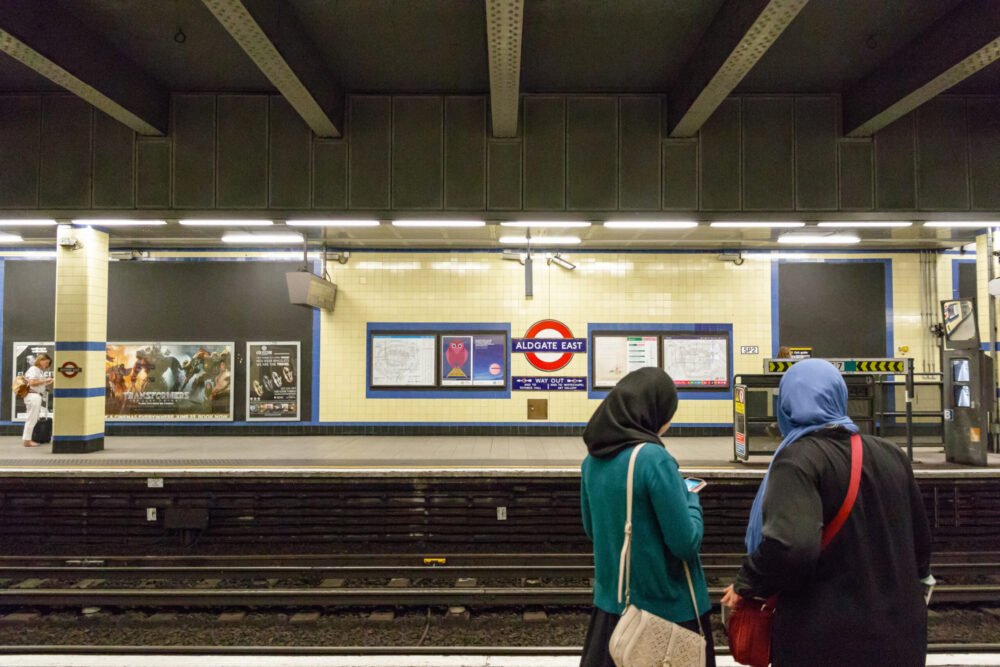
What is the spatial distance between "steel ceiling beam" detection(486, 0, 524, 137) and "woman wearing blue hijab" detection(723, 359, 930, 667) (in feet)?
10.7

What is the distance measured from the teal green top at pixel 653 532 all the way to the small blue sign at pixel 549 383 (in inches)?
327

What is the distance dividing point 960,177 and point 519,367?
6.92 m

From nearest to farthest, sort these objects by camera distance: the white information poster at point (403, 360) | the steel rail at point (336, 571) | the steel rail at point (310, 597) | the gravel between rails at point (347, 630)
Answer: the gravel between rails at point (347, 630) → the steel rail at point (310, 597) → the steel rail at point (336, 571) → the white information poster at point (403, 360)

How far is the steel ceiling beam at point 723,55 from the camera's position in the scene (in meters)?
3.62

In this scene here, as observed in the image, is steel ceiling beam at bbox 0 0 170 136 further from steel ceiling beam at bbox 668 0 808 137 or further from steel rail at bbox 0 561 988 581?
steel ceiling beam at bbox 668 0 808 137

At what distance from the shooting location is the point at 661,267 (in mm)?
10328

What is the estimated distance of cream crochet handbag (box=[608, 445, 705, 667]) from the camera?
5.66 feet

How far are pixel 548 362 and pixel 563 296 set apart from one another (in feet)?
4.37

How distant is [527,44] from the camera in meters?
4.61

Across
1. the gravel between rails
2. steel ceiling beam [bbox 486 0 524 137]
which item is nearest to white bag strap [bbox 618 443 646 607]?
the gravel between rails

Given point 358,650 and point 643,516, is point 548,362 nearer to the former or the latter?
point 358,650

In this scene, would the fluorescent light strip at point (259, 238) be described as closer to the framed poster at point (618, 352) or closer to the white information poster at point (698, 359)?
the framed poster at point (618, 352)

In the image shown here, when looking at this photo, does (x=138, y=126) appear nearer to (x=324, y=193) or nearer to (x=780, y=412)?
(x=324, y=193)

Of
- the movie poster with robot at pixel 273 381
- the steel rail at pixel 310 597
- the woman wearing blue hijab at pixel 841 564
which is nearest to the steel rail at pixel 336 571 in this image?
the steel rail at pixel 310 597
